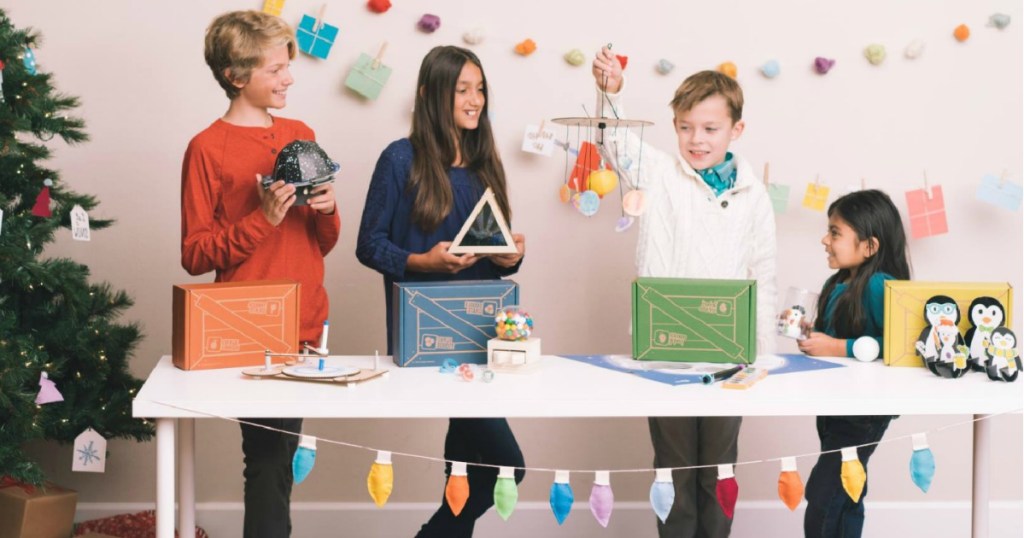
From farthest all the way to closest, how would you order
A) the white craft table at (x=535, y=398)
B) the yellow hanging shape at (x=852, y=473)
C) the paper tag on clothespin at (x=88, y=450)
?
1. the paper tag on clothespin at (x=88, y=450)
2. the yellow hanging shape at (x=852, y=473)
3. the white craft table at (x=535, y=398)

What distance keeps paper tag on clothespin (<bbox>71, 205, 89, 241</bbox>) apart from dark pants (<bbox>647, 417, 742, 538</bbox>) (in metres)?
1.45

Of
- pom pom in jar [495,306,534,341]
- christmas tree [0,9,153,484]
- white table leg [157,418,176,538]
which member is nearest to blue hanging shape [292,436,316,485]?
white table leg [157,418,176,538]

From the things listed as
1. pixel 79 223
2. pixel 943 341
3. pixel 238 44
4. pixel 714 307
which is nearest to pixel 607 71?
pixel 714 307

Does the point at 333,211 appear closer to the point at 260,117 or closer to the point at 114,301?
the point at 260,117

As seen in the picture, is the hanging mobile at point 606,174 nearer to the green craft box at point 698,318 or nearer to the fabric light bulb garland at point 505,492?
the green craft box at point 698,318

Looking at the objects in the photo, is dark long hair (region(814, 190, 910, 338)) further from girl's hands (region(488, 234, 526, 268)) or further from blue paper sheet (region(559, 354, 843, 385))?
girl's hands (region(488, 234, 526, 268))

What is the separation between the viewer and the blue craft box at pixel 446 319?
2.27m

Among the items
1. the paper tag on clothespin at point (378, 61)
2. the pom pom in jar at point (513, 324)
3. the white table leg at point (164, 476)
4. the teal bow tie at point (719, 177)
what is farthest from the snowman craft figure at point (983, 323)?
the paper tag on clothespin at point (378, 61)

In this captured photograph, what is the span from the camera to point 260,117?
2480 mm

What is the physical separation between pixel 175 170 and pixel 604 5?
1.40 m

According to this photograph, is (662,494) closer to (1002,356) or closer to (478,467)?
(478,467)

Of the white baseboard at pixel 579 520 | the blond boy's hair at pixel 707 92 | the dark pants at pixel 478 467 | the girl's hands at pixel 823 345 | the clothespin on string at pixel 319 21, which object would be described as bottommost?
the white baseboard at pixel 579 520

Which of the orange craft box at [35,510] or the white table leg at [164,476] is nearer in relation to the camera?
the white table leg at [164,476]

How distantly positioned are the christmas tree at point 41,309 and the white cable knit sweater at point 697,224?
1.35m
